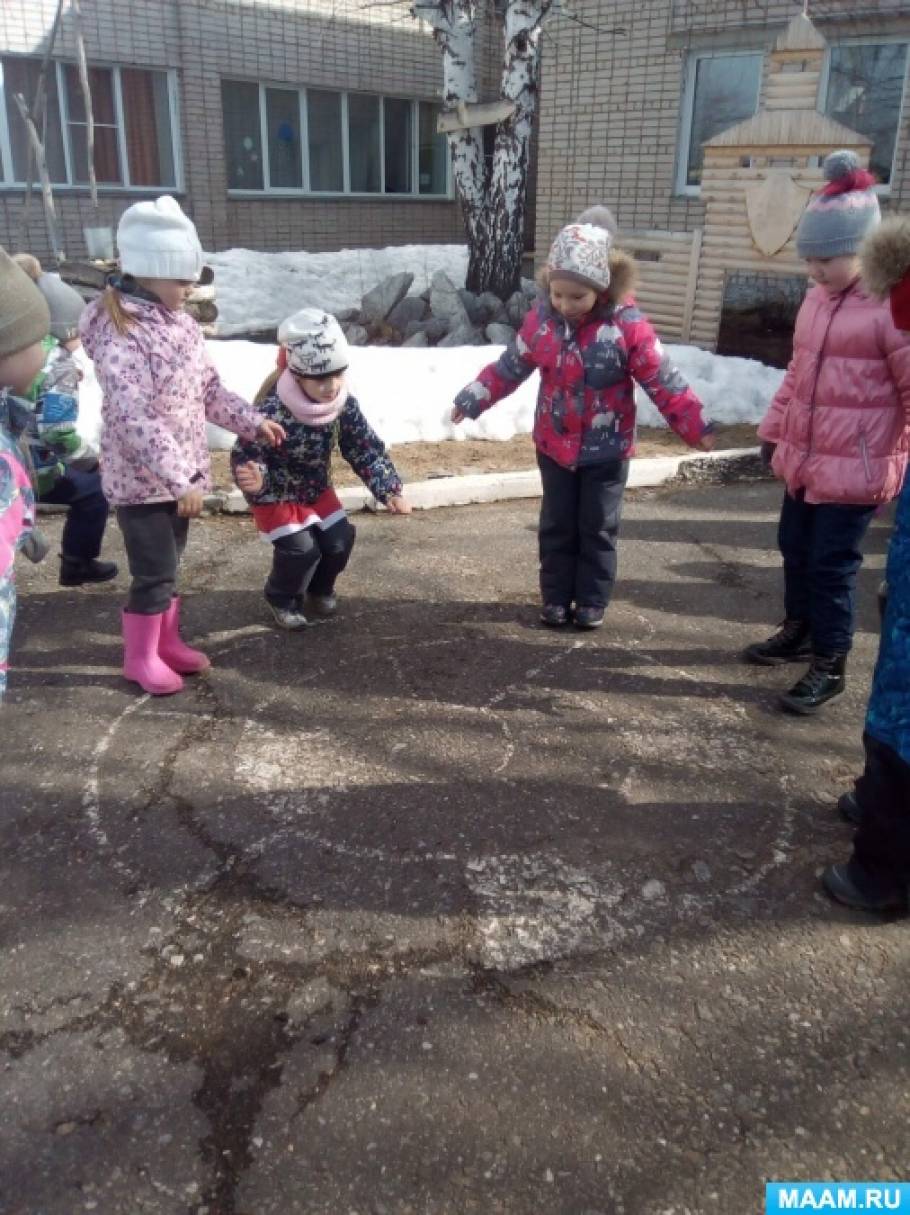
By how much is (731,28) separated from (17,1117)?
11930 mm

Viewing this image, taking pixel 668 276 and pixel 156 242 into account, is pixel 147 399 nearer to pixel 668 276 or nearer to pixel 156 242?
pixel 156 242

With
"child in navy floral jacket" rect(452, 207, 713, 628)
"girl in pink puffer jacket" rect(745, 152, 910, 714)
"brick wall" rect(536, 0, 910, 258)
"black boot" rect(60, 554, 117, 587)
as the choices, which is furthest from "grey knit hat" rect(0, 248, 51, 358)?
"brick wall" rect(536, 0, 910, 258)

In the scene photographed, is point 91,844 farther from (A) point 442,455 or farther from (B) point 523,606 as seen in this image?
(A) point 442,455

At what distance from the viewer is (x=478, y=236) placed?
11008mm

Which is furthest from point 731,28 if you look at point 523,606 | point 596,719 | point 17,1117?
point 17,1117

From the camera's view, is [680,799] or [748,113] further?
[748,113]

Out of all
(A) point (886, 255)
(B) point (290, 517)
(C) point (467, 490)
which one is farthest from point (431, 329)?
(A) point (886, 255)

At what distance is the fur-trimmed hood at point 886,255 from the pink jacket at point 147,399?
2.20m

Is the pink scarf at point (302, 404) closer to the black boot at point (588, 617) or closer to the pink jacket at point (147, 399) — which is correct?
the pink jacket at point (147, 399)

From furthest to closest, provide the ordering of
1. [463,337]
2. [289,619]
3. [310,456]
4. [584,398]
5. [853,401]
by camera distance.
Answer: [463,337]
[289,619]
[310,456]
[584,398]
[853,401]

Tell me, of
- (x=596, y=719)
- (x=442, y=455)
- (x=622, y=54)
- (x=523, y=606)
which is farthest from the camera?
(x=622, y=54)

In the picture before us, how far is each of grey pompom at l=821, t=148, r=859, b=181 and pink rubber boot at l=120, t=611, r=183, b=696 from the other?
2843 mm

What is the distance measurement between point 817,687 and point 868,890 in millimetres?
1160

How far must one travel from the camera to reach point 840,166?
140 inches
